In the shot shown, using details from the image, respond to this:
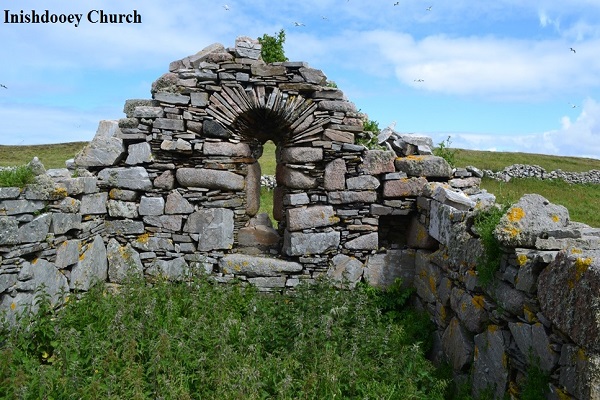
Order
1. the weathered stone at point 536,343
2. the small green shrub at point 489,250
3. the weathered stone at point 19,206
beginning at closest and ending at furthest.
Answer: the weathered stone at point 536,343, the small green shrub at point 489,250, the weathered stone at point 19,206

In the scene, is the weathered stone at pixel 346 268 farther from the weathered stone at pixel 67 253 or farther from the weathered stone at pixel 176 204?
the weathered stone at pixel 67 253

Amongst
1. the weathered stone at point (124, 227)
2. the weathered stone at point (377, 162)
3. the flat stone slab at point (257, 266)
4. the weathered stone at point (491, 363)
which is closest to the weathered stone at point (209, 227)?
the flat stone slab at point (257, 266)

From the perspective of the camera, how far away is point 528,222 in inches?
194

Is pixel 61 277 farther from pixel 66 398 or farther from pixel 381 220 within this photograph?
pixel 381 220

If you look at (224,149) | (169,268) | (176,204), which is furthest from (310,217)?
(169,268)

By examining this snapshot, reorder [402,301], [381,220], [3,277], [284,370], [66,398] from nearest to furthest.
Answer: [66,398] → [284,370] → [3,277] → [402,301] → [381,220]

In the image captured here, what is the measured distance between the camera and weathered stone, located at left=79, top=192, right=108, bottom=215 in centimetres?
769

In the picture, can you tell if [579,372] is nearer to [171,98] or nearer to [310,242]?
[310,242]

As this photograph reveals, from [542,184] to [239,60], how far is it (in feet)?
58.2

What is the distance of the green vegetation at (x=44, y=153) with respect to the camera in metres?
21.3

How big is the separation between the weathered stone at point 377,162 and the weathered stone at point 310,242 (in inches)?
47.4

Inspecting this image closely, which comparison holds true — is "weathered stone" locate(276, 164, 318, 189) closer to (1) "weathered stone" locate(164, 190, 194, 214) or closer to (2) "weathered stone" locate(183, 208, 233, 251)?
(2) "weathered stone" locate(183, 208, 233, 251)

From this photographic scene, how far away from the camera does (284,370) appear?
5082 millimetres

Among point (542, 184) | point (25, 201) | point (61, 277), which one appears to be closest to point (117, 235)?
point (61, 277)
